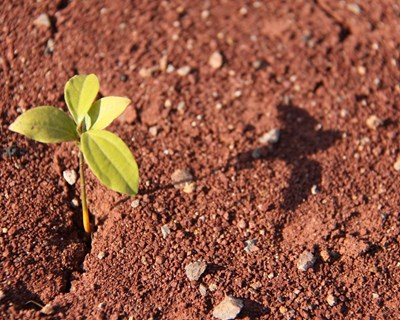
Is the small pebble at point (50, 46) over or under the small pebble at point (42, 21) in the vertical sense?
under

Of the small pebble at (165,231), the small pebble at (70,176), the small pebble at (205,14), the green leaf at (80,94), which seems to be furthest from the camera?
the small pebble at (205,14)

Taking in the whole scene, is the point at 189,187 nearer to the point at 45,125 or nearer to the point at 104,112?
the point at 104,112

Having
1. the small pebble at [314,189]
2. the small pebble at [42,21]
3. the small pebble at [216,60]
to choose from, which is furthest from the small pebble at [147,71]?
the small pebble at [314,189]

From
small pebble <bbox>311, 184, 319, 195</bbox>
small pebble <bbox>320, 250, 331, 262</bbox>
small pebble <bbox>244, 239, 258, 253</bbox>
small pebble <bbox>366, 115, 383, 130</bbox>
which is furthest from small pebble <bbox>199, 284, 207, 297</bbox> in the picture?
small pebble <bbox>366, 115, 383, 130</bbox>

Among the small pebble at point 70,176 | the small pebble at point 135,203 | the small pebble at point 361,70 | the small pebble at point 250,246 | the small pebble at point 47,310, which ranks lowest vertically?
the small pebble at point 361,70

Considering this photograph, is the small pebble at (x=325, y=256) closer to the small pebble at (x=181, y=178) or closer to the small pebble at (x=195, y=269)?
the small pebble at (x=195, y=269)

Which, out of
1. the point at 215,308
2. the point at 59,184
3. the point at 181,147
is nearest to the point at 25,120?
the point at 59,184

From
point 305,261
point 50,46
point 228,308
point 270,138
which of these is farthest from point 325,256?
point 50,46
